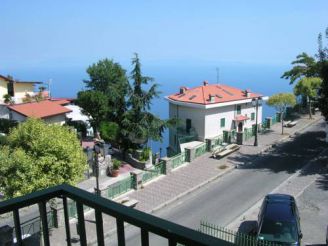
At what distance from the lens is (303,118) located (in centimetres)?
4297

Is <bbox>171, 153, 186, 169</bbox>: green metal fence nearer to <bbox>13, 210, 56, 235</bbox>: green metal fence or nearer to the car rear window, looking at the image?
the car rear window

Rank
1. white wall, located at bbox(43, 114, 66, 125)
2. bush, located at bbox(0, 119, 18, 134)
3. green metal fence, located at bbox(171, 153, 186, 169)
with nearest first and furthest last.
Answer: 1. green metal fence, located at bbox(171, 153, 186, 169)
2. bush, located at bbox(0, 119, 18, 134)
3. white wall, located at bbox(43, 114, 66, 125)

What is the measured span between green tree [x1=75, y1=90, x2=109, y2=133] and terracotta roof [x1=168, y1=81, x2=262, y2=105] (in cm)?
718

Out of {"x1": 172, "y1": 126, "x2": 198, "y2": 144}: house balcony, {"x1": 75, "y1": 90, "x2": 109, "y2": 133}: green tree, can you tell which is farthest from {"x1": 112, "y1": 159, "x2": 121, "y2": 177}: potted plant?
{"x1": 75, "y1": 90, "x2": 109, "y2": 133}: green tree

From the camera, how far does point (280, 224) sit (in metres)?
15.0

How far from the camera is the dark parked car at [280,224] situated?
1447cm

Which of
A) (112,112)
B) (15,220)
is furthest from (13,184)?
(112,112)

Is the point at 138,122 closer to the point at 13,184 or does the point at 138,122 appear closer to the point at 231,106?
the point at 231,106

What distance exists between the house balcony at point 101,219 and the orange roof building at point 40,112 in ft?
115

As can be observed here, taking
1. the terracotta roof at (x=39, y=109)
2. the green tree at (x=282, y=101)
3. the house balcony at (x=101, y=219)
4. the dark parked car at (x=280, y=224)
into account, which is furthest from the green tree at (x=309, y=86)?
the house balcony at (x=101, y=219)

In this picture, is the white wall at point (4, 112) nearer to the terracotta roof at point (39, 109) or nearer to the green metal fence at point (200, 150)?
the terracotta roof at point (39, 109)

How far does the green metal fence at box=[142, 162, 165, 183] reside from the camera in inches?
1003

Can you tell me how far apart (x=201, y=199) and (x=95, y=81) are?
1123 inches

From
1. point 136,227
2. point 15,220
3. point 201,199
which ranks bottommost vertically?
point 201,199
